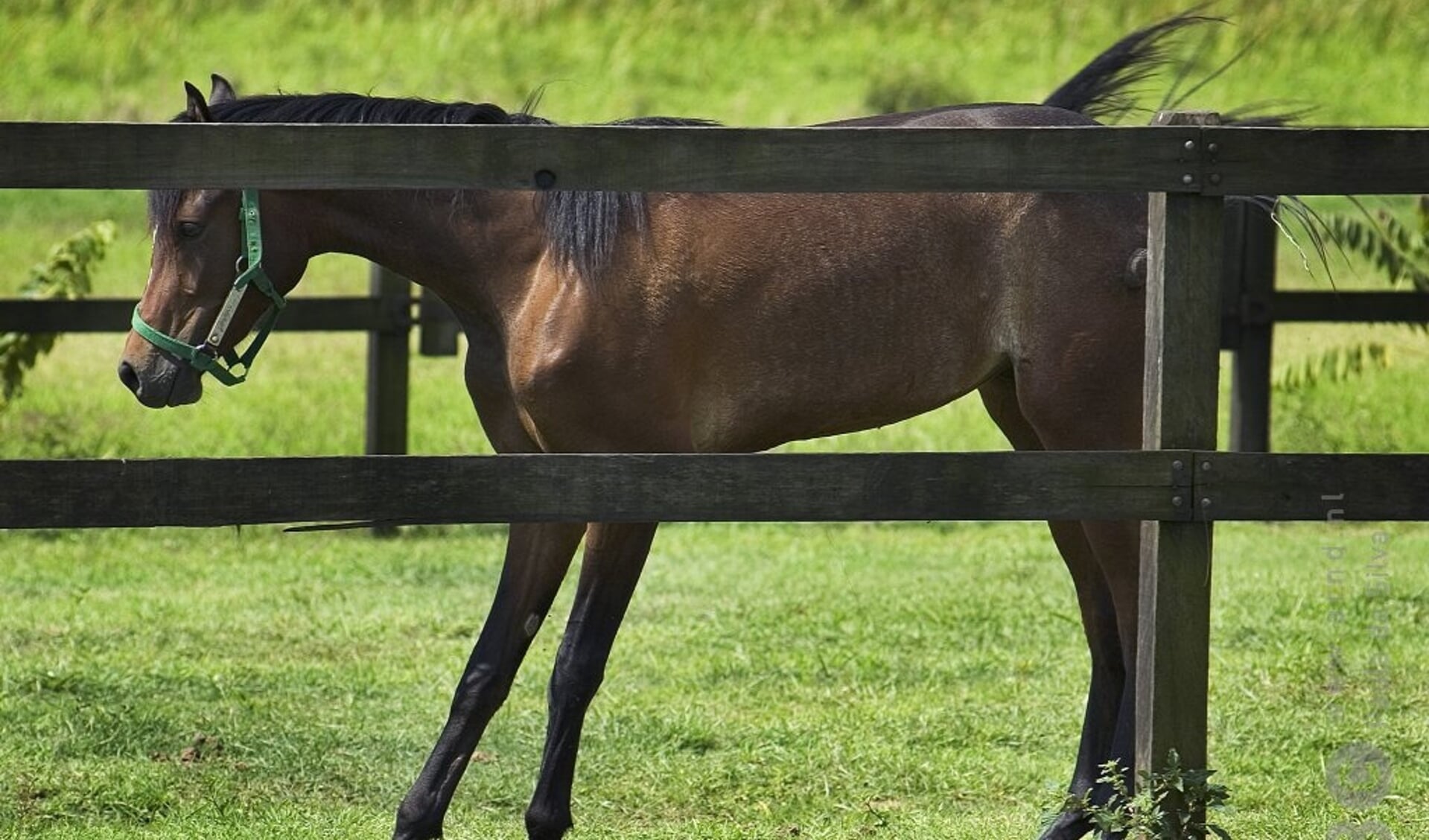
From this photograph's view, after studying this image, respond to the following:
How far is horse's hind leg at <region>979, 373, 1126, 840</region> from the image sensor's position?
4.95 m

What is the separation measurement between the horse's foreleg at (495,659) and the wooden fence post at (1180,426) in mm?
1584

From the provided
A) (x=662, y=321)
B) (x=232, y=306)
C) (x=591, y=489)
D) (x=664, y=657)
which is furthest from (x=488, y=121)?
(x=664, y=657)

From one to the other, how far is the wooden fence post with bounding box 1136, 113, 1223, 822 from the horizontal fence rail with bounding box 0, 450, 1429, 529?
0.07m

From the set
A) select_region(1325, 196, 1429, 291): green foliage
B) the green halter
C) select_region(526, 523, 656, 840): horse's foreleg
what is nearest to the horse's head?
the green halter

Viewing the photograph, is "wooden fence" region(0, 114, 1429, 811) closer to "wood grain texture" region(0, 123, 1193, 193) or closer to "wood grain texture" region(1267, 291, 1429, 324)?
"wood grain texture" region(0, 123, 1193, 193)

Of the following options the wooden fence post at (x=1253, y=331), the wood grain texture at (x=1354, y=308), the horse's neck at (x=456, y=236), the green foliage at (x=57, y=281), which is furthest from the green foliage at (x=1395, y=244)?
the green foliage at (x=57, y=281)

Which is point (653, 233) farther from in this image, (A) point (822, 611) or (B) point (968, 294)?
(A) point (822, 611)

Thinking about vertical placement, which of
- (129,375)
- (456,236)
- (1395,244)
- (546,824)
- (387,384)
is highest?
(1395,244)

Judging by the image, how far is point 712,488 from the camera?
3.47 meters

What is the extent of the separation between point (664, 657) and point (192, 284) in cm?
253

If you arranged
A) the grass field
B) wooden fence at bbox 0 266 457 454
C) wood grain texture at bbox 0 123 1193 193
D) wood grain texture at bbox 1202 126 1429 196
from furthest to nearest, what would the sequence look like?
wooden fence at bbox 0 266 457 454
the grass field
wood grain texture at bbox 1202 126 1429 196
wood grain texture at bbox 0 123 1193 193

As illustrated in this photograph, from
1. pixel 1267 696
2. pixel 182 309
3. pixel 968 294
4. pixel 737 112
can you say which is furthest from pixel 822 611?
pixel 737 112

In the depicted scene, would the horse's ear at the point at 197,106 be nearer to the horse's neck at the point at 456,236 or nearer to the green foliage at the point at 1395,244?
the horse's neck at the point at 456,236

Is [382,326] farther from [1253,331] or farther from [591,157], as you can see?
[591,157]
